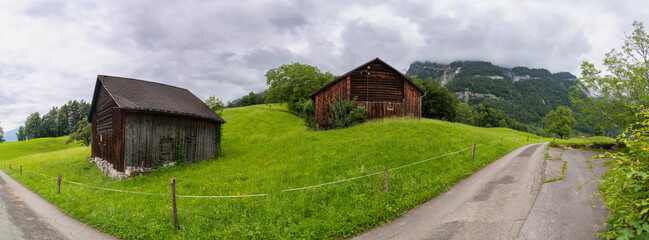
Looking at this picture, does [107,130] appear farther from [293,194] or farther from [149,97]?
[293,194]

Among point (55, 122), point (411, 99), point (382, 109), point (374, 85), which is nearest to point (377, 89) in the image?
point (374, 85)

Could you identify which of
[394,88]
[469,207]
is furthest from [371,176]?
[394,88]

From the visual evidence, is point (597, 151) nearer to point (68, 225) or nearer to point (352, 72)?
point (352, 72)

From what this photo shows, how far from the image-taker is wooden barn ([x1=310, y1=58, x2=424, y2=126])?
2705 centimetres

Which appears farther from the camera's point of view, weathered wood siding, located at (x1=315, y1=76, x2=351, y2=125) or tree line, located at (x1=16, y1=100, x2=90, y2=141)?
tree line, located at (x1=16, y1=100, x2=90, y2=141)

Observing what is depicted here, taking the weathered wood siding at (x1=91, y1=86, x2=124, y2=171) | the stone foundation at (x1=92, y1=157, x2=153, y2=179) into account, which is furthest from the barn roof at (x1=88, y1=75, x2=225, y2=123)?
the stone foundation at (x1=92, y1=157, x2=153, y2=179)

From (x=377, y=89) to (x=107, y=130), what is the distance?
77.4ft

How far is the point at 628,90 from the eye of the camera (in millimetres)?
15070

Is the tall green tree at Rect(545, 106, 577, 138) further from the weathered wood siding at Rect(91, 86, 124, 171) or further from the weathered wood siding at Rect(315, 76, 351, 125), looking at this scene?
the weathered wood siding at Rect(91, 86, 124, 171)

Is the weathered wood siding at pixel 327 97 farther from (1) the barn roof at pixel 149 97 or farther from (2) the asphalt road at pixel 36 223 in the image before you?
(2) the asphalt road at pixel 36 223

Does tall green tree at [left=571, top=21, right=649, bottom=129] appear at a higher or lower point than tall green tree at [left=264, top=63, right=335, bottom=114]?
lower

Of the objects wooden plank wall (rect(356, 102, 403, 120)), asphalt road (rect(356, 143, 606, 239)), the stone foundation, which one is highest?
wooden plank wall (rect(356, 102, 403, 120))

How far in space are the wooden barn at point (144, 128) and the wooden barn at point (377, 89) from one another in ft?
43.6

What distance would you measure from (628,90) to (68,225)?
28.1 metres
